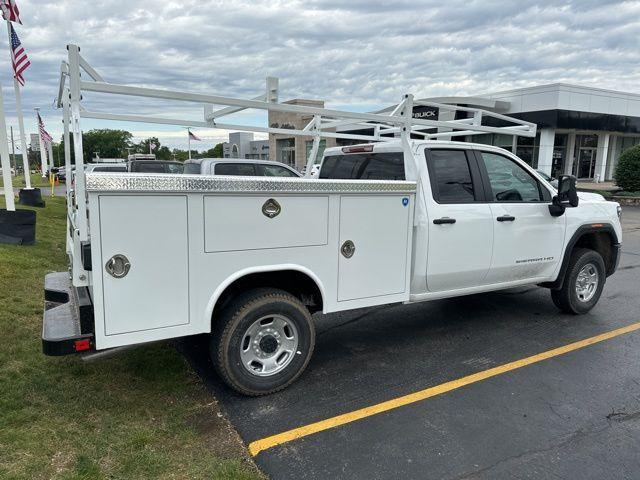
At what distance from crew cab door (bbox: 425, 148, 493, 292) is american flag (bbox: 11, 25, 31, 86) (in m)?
12.0

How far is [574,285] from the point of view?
19.6ft

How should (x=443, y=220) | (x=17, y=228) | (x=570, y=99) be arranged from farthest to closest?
(x=570, y=99) < (x=17, y=228) < (x=443, y=220)

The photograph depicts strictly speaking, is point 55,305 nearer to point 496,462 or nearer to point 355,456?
point 355,456

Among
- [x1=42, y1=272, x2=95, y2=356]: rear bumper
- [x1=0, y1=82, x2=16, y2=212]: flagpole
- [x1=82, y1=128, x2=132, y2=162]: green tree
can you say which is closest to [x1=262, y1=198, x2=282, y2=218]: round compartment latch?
[x1=42, y1=272, x2=95, y2=356]: rear bumper

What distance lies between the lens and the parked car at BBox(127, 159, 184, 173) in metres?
14.0

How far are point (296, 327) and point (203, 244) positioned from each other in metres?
1.06

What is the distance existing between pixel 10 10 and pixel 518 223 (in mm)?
12685

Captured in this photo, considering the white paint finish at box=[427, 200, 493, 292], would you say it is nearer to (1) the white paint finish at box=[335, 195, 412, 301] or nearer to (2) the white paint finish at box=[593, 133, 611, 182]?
(1) the white paint finish at box=[335, 195, 412, 301]

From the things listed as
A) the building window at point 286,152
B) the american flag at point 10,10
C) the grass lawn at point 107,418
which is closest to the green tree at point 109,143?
the building window at point 286,152

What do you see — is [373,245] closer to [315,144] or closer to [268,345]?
[268,345]

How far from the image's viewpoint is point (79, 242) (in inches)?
133

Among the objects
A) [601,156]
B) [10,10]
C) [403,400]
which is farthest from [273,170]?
[601,156]

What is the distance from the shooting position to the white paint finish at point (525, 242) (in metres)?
5.13

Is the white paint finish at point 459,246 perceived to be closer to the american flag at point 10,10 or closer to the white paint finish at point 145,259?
the white paint finish at point 145,259
